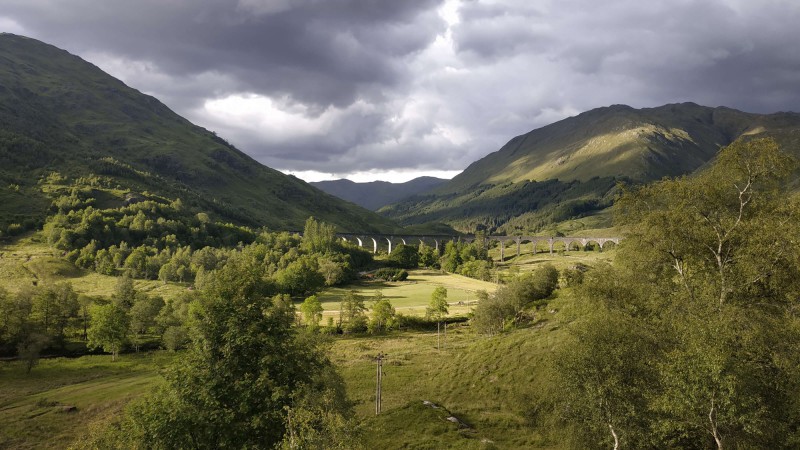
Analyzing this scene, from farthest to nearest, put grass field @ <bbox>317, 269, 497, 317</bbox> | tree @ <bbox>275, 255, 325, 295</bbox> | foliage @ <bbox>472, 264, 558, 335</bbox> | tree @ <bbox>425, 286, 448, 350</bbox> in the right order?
tree @ <bbox>275, 255, 325, 295</bbox> → grass field @ <bbox>317, 269, 497, 317</bbox> → tree @ <bbox>425, 286, 448, 350</bbox> → foliage @ <bbox>472, 264, 558, 335</bbox>

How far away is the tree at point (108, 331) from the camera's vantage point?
73312mm

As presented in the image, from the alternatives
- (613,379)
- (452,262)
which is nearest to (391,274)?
(452,262)

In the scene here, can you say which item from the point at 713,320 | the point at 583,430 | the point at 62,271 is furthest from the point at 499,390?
the point at 62,271

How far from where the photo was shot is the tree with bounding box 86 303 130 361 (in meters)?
73.3

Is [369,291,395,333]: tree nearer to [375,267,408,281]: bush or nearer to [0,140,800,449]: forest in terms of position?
[0,140,800,449]: forest

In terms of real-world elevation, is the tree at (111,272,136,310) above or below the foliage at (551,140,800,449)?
below

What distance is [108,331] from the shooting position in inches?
2894

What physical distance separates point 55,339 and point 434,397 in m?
72.3

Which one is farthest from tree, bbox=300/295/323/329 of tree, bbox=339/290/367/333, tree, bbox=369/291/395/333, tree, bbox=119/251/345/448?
tree, bbox=119/251/345/448

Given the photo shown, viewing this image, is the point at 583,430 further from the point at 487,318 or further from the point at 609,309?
the point at 487,318

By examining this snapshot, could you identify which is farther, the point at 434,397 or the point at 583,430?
the point at 434,397

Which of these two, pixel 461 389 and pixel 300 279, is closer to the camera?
pixel 461 389

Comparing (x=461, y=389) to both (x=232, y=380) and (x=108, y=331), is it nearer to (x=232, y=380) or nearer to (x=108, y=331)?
(x=232, y=380)

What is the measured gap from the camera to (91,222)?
16362cm
